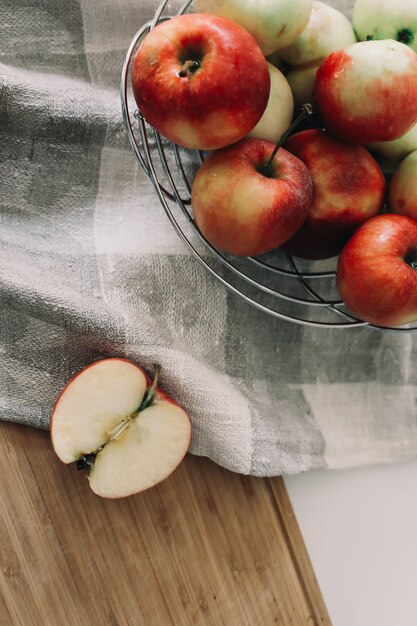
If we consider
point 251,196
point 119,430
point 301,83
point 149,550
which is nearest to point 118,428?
point 119,430

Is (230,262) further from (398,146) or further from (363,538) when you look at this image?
(363,538)

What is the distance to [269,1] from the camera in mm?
584

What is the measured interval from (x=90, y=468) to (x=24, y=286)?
0.64 feet

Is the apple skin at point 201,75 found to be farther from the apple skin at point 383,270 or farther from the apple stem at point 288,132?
the apple skin at point 383,270

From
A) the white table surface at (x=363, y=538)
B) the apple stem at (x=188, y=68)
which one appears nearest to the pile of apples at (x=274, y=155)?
the apple stem at (x=188, y=68)

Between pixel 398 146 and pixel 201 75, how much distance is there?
0.23 meters

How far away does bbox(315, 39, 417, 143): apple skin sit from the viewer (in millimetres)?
573

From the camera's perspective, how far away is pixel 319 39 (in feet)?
2.08

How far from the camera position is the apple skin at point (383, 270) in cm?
59

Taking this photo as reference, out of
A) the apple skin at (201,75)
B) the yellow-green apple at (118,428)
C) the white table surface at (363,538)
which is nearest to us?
the apple skin at (201,75)

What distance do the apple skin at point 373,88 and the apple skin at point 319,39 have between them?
43 mm

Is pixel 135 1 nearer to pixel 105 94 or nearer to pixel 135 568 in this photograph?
pixel 105 94

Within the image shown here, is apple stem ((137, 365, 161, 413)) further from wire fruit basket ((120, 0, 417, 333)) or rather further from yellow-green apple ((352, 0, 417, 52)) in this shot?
yellow-green apple ((352, 0, 417, 52))

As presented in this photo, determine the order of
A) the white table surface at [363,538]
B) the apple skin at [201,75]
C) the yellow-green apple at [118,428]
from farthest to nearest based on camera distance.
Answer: the white table surface at [363,538] < the yellow-green apple at [118,428] < the apple skin at [201,75]
